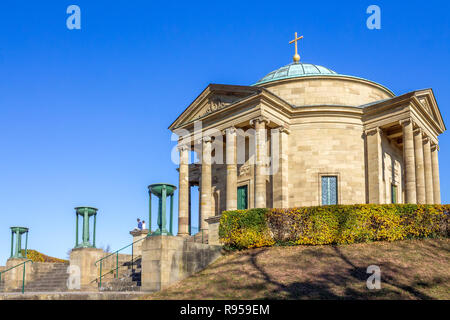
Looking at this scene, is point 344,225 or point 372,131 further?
point 372,131

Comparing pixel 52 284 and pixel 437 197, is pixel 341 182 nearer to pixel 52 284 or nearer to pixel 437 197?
pixel 437 197

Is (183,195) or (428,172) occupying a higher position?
(428,172)

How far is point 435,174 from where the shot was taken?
3148cm

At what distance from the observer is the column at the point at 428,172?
2938 centimetres

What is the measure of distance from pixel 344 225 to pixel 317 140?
31.3 feet

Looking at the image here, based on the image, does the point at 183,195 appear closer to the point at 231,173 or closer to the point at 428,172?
the point at 231,173

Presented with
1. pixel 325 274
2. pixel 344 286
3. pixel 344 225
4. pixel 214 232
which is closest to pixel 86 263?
pixel 214 232

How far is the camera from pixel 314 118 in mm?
29078

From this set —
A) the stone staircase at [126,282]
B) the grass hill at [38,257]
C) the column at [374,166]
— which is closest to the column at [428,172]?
the column at [374,166]

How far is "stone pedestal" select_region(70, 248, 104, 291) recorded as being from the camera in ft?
69.5

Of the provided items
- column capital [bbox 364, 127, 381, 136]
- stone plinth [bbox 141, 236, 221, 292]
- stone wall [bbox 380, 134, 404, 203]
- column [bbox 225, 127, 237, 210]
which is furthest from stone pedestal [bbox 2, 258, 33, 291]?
column capital [bbox 364, 127, 381, 136]

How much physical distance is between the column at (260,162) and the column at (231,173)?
149 cm

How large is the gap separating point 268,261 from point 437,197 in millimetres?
17552
